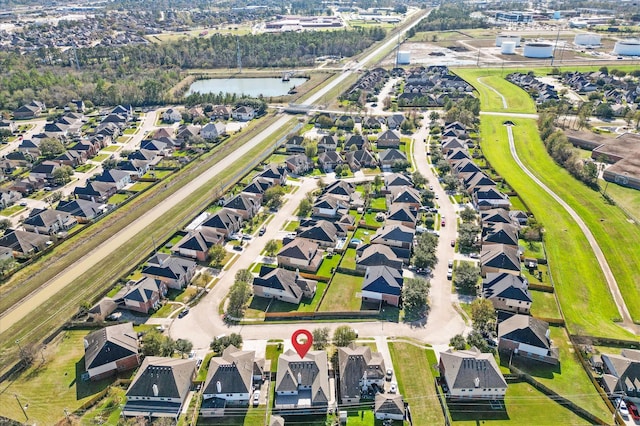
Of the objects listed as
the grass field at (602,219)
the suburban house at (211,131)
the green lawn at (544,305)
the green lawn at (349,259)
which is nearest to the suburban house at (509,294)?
the green lawn at (544,305)

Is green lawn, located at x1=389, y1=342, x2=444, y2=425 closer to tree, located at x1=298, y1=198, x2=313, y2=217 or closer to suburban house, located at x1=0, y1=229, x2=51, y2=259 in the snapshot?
tree, located at x1=298, y1=198, x2=313, y2=217

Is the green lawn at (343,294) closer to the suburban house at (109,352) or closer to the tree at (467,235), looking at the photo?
the tree at (467,235)

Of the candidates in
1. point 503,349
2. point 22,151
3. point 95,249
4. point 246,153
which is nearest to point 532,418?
point 503,349

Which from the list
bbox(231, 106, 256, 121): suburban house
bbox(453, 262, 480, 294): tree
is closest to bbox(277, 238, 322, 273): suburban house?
bbox(453, 262, 480, 294): tree

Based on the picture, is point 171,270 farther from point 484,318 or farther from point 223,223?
point 484,318

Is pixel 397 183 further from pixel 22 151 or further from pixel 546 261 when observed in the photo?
pixel 22 151

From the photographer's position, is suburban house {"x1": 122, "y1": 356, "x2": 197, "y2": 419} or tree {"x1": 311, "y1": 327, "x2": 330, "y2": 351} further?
tree {"x1": 311, "y1": 327, "x2": 330, "y2": 351}
